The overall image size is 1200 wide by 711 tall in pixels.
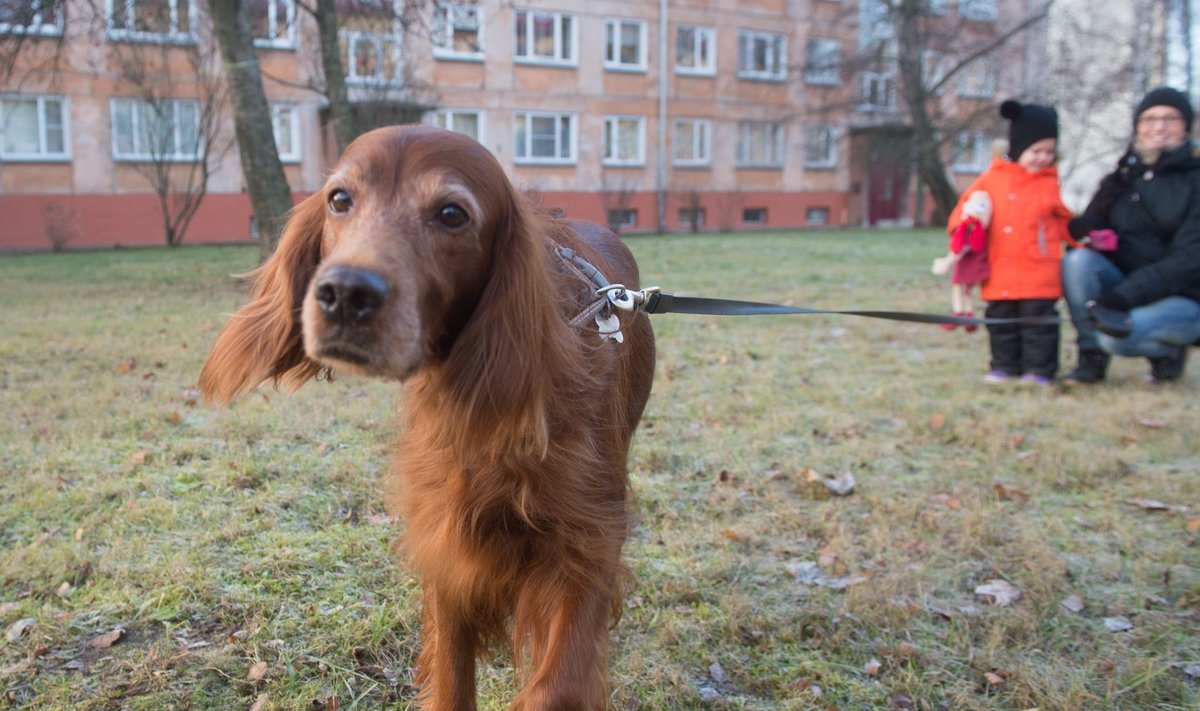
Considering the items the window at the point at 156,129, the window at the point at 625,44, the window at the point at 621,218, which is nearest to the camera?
the window at the point at 156,129

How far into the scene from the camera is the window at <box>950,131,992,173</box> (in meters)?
25.7

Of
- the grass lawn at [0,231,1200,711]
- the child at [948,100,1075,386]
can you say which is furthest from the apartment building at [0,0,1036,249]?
the grass lawn at [0,231,1200,711]

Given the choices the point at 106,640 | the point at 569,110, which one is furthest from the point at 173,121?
the point at 106,640

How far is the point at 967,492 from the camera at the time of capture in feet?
12.5

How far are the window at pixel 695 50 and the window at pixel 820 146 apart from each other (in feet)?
12.8

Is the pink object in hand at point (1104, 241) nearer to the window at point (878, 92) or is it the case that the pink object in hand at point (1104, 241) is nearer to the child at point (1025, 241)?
the child at point (1025, 241)

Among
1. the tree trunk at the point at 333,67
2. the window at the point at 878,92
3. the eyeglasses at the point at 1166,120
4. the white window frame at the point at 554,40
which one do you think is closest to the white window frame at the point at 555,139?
the white window frame at the point at 554,40

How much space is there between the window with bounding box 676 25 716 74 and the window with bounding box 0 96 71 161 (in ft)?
53.0

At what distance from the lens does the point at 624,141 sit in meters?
26.5

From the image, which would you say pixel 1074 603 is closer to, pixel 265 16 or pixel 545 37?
pixel 265 16

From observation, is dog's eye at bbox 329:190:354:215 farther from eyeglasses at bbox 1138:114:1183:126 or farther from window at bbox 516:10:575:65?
window at bbox 516:10:575:65

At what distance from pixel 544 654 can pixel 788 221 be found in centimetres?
2797

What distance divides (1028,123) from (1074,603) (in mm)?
3670

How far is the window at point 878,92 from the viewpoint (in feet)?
85.9
